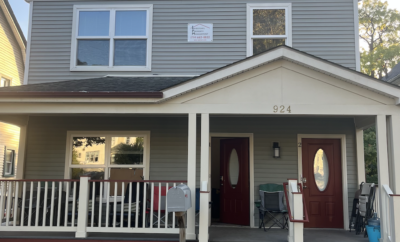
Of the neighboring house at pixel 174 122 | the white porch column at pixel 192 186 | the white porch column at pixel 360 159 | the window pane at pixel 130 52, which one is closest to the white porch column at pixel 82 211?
the neighboring house at pixel 174 122

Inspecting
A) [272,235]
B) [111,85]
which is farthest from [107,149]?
[272,235]

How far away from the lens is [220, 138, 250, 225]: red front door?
7.96 meters

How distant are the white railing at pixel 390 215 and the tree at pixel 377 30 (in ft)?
68.5

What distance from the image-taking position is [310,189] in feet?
26.0

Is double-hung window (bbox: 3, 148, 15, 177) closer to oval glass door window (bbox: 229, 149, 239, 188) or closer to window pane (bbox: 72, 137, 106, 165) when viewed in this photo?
window pane (bbox: 72, 137, 106, 165)

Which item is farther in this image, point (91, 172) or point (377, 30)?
point (377, 30)

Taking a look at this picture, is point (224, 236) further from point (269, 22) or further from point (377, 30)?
point (377, 30)

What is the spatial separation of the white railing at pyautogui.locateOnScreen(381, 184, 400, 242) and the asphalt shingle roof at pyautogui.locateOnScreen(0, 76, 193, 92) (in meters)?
3.75

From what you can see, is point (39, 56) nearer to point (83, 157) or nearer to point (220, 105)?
point (83, 157)

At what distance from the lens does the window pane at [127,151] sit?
7.98 m

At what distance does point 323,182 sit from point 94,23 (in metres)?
6.20

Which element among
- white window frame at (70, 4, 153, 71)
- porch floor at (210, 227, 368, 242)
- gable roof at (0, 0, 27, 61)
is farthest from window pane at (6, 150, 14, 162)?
porch floor at (210, 227, 368, 242)

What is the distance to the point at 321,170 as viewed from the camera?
802 centimetres

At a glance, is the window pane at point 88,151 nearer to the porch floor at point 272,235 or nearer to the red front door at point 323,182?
the porch floor at point 272,235
